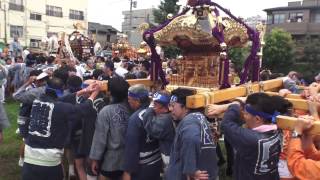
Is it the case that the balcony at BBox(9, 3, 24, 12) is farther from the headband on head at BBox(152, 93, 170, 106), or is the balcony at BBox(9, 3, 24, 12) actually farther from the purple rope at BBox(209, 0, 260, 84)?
the headband on head at BBox(152, 93, 170, 106)

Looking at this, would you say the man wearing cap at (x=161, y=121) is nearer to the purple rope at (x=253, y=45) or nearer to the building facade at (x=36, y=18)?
the purple rope at (x=253, y=45)

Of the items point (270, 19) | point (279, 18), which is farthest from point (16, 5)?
point (279, 18)

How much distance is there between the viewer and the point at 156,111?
369 cm

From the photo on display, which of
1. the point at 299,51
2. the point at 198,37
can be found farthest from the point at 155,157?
the point at 299,51

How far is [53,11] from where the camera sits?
4097cm

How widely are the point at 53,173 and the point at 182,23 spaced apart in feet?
8.01

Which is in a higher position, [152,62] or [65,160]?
[152,62]

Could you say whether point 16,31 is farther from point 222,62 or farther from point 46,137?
point 46,137

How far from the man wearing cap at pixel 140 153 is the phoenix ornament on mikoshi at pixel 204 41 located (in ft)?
5.18

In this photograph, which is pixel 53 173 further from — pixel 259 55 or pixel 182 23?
pixel 259 55

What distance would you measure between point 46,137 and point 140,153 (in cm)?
99

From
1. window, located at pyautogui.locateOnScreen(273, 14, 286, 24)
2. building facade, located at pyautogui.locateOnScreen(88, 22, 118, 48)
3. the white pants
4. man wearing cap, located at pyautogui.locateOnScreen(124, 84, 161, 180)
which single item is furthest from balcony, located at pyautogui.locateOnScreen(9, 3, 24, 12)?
the white pants

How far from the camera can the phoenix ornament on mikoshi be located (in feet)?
16.6

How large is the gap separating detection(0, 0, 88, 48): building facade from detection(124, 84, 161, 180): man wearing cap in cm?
3185
